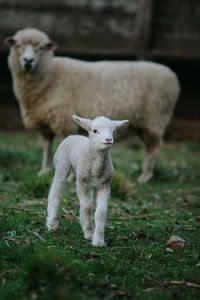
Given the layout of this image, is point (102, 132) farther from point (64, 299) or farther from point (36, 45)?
point (36, 45)

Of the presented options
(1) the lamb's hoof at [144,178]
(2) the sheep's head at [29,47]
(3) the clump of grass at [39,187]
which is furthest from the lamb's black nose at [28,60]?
(1) the lamb's hoof at [144,178]

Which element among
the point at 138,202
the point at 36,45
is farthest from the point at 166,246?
the point at 36,45

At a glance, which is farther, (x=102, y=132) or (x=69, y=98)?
(x=69, y=98)

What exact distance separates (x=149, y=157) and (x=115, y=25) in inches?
137

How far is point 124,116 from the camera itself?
20.7ft

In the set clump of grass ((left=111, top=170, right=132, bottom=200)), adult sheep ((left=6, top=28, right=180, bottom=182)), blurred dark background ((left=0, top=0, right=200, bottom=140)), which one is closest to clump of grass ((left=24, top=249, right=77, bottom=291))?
clump of grass ((left=111, top=170, right=132, bottom=200))

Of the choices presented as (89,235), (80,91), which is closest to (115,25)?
(80,91)

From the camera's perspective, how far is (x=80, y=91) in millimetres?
6262

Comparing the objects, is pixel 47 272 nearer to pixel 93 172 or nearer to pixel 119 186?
pixel 93 172

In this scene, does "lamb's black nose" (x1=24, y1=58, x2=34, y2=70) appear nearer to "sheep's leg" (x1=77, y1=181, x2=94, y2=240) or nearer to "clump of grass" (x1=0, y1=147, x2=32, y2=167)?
"clump of grass" (x1=0, y1=147, x2=32, y2=167)

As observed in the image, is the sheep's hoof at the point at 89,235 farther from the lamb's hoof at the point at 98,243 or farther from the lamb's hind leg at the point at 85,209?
the lamb's hoof at the point at 98,243

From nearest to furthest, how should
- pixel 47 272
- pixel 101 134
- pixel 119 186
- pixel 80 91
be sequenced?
pixel 47 272 < pixel 101 134 < pixel 119 186 < pixel 80 91

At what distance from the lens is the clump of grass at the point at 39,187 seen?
454 cm

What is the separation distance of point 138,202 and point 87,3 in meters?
5.34
